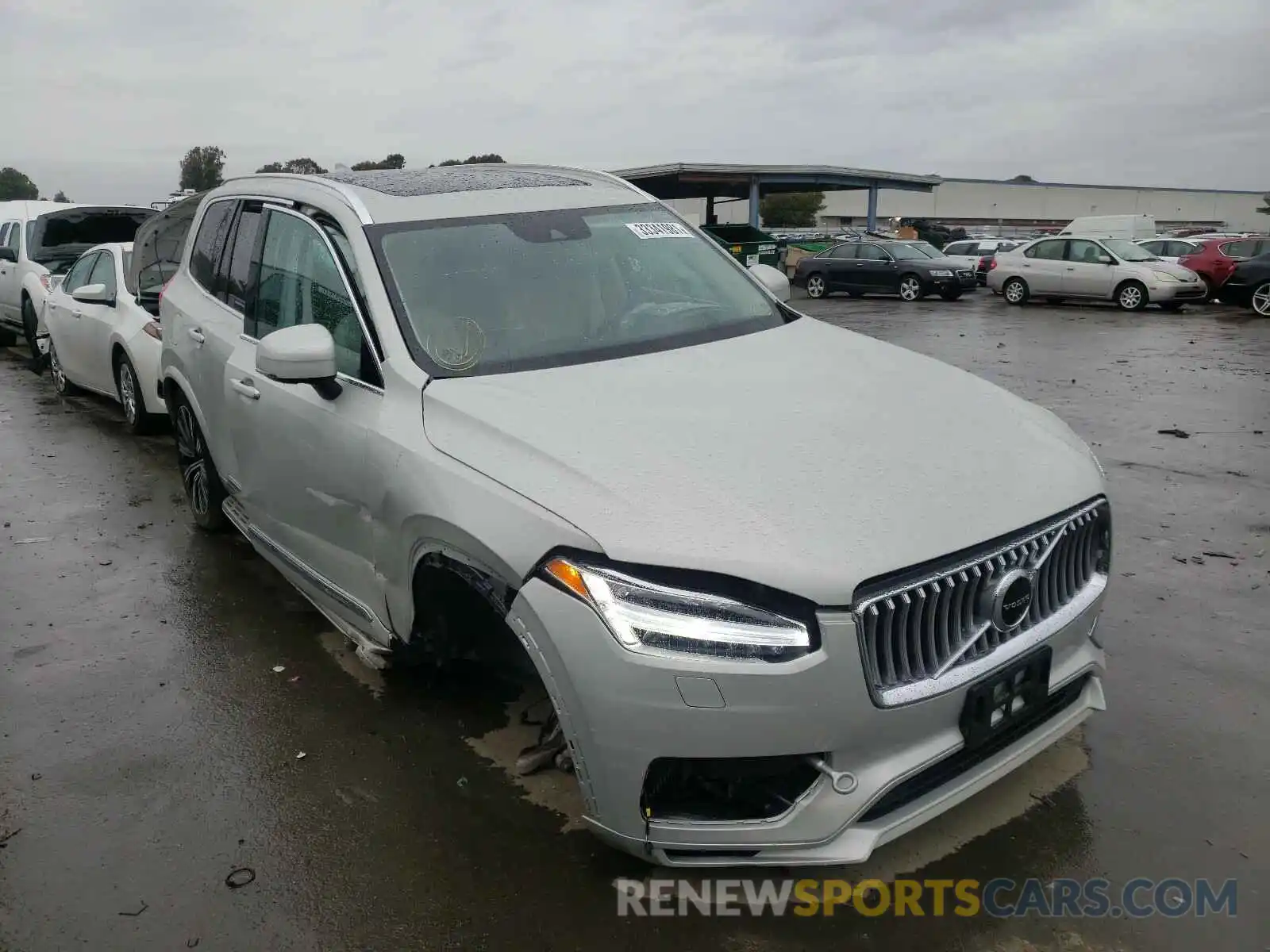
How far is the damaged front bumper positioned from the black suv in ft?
76.4

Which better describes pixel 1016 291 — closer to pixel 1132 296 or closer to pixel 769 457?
pixel 1132 296

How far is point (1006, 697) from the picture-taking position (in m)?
2.62

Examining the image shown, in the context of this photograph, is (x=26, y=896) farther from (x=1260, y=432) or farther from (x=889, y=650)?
(x=1260, y=432)

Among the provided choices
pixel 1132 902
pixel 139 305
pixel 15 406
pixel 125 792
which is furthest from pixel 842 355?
pixel 15 406

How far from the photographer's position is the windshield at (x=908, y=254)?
2489 centimetres

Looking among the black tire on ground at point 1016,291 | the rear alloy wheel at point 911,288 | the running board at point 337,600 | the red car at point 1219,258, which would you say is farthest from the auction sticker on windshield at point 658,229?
the rear alloy wheel at point 911,288

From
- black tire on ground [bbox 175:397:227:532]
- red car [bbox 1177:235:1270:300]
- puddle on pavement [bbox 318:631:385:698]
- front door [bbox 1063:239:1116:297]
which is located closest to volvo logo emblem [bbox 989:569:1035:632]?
puddle on pavement [bbox 318:631:385:698]

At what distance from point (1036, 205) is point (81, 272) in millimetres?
101878

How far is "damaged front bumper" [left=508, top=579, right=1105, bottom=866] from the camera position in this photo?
7.75ft

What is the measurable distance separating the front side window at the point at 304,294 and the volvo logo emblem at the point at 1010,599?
2.04m

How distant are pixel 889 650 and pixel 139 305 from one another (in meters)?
7.53

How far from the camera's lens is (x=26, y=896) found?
291 centimetres

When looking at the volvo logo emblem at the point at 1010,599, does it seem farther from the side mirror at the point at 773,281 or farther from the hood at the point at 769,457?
the side mirror at the point at 773,281

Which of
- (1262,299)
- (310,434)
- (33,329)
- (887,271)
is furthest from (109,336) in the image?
(887,271)
